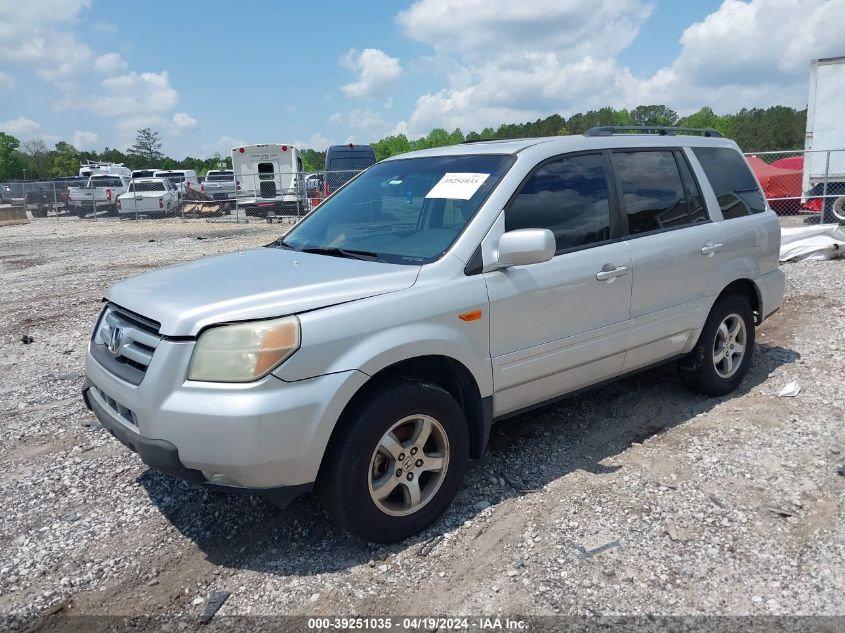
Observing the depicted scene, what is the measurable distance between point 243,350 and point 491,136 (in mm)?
90228

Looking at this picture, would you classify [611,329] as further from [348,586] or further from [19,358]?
[19,358]

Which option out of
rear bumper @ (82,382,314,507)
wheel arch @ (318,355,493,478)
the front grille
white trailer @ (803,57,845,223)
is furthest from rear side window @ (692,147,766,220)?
white trailer @ (803,57,845,223)

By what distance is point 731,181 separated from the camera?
4.94m

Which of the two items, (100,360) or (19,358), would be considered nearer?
(100,360)

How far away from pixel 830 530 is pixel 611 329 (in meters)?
1.51

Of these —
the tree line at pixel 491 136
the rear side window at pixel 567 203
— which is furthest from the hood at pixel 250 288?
the tree line at pixel 491 136

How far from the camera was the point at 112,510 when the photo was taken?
357 cm

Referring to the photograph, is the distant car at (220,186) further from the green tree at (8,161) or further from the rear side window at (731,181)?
the green tree at (8,161)

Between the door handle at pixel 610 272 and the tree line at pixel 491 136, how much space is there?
50965mm

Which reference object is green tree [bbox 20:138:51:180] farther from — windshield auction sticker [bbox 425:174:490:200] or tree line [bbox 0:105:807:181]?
windshield auction sticker [bbox 425:174:490:200]

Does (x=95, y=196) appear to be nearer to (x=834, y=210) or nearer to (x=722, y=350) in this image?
(x=834, y=210)

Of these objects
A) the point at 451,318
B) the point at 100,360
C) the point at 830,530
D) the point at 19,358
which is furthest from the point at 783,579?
the point at 19,358

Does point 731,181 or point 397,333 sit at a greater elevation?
point 731,181

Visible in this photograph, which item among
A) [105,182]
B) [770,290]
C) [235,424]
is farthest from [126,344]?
[105,182]
